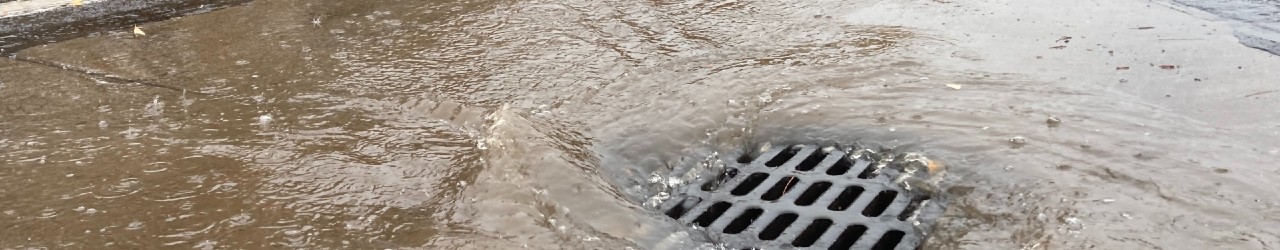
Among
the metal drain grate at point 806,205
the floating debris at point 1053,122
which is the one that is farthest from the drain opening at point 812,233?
the floating debris at point 1053,122

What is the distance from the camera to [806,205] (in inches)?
112

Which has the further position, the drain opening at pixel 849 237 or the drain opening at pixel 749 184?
the drain opening at pixel 749 184

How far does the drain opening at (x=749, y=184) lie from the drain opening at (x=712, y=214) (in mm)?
85

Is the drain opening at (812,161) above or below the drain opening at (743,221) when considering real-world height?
above

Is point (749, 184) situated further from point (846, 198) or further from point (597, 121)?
point (597, 121)

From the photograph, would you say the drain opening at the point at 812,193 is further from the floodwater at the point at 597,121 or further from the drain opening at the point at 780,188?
the floodwater at the point at 597,121

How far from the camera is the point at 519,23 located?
4754 millimetres

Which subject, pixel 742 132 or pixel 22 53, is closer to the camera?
pixel 742 132

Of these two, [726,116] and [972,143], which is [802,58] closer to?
[726,116]

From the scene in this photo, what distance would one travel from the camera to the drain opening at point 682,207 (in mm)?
2746

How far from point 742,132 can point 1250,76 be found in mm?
2257

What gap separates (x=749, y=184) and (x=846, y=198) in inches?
13.2

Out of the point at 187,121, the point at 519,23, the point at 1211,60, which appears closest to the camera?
the point at 187,121

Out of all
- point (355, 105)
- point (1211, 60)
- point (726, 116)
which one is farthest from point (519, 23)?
point (1211, 60)
